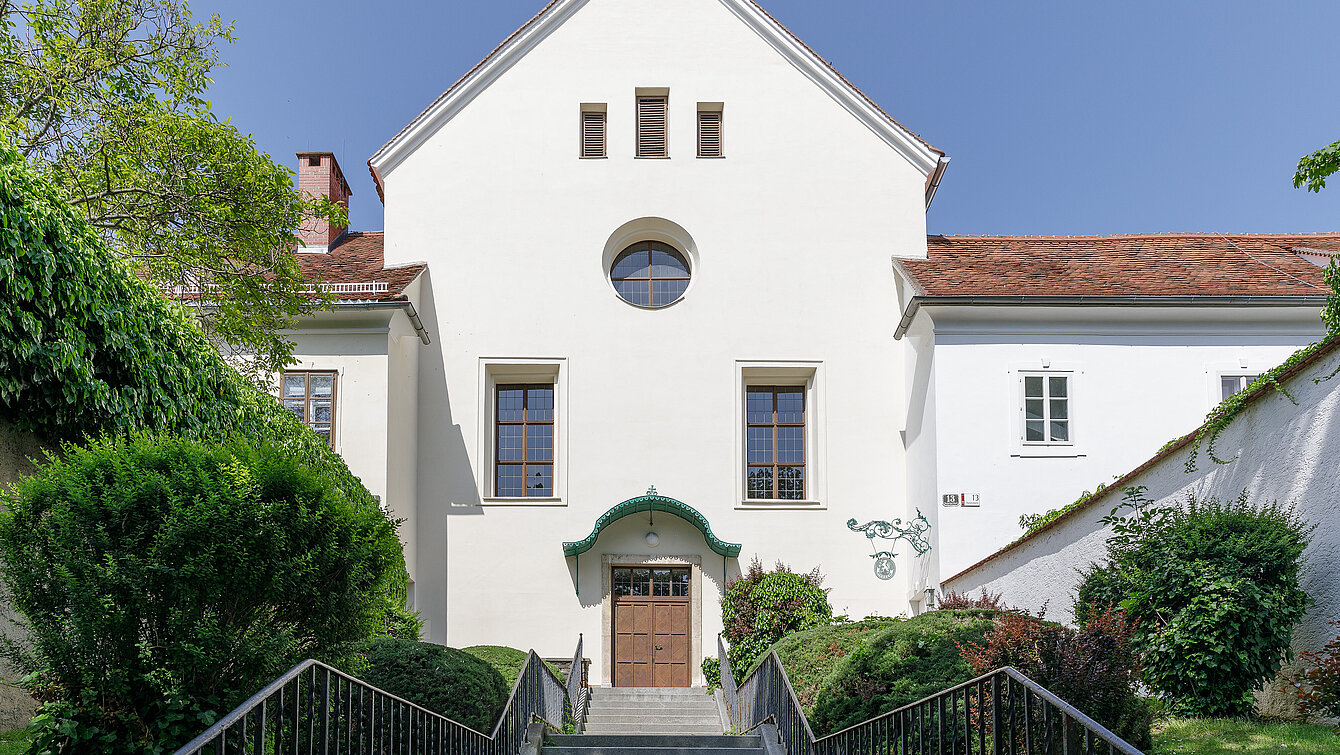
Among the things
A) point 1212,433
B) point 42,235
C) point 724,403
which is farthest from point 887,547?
point 42,235

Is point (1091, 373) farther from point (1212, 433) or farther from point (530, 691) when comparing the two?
point (530, 691)

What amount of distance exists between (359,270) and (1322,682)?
1790cm

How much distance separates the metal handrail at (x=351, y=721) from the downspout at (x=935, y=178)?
12965mm

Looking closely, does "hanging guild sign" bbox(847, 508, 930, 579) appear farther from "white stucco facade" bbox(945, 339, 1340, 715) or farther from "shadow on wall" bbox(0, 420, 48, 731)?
"shadow on wall" bbox(0, 420, 48, 731)

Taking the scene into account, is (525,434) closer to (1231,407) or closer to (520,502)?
(520,502)

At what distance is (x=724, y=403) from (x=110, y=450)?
15796mm

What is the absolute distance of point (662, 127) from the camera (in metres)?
23.2

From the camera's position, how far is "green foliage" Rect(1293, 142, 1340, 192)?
9773 mm

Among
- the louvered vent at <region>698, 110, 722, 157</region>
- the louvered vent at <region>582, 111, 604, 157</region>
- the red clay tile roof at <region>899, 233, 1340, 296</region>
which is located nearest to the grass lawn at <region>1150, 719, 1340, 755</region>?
the red clay tile roof at <region>899, 233, 1340, 296</region>

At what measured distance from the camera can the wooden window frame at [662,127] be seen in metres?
22.8

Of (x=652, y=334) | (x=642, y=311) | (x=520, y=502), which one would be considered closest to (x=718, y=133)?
(x=642, y=311)

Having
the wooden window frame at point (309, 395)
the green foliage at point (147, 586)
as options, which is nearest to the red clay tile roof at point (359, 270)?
the wooden window frame at point (309, 395)

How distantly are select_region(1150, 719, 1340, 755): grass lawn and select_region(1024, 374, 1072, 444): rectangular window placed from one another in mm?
10173

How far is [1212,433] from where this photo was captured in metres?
11.6
